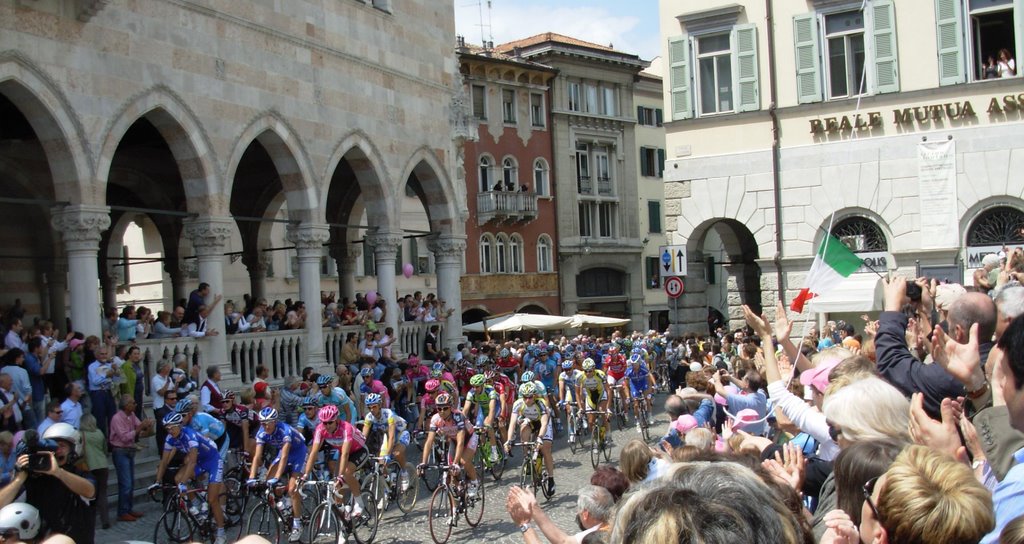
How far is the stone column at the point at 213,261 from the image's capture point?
17391 mm

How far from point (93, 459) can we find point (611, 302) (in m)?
37.8

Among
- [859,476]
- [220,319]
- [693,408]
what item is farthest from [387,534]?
[859,476]

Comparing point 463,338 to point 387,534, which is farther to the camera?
point 463,338

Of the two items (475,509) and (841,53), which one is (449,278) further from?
(475,509)

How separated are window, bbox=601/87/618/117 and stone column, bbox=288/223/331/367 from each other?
30.8m

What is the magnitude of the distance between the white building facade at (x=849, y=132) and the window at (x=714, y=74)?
30 millimetres

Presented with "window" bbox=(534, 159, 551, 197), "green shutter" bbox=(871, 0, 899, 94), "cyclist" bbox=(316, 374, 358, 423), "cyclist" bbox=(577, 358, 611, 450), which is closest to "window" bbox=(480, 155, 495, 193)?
"window" bbox=(534, 159, 551, 197)

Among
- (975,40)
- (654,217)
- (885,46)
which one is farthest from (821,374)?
(654,217)

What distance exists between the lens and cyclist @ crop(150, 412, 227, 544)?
1184 centimetres

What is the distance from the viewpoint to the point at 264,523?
468 inches

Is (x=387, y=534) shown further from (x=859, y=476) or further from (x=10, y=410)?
(x=859, y=476)

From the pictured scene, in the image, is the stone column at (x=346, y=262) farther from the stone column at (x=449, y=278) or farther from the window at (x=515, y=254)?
the window at (x=515, y=254)

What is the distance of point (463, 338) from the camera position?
82.3 ft

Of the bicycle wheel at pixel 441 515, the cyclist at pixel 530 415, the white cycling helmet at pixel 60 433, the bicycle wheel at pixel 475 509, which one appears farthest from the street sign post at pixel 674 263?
the white cycling helmet at pixel 60 433
